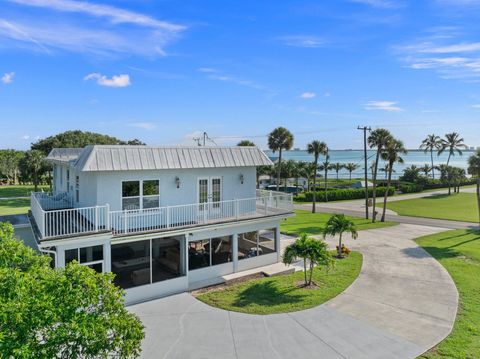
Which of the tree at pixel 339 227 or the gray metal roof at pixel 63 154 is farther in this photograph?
the gray metal roof at pixel 63 154

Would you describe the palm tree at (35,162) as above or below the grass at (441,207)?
above

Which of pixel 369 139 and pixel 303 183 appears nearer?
pixel 369 139

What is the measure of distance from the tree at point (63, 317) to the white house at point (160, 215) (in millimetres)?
6853

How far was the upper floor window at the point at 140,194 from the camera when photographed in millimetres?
15070

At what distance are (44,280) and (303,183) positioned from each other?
5713 cm

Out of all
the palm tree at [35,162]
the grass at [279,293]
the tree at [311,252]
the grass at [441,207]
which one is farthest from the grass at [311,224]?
the palm tree at [35,162]

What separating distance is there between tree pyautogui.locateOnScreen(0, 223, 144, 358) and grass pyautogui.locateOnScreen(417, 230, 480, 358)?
8.12m

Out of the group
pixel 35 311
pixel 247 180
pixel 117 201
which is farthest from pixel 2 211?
pixel 35 311

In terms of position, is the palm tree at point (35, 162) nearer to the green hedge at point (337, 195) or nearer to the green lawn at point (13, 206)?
the green lawn at point (13, 206)

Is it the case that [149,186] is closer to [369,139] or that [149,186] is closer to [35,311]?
[35,311]

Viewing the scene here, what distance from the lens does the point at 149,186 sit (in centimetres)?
1557

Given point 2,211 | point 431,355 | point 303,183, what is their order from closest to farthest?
point 431,355
point 2,211
point 303,183

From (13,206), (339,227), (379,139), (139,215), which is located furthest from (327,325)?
(13,206)

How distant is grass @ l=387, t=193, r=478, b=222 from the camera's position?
34.9m
